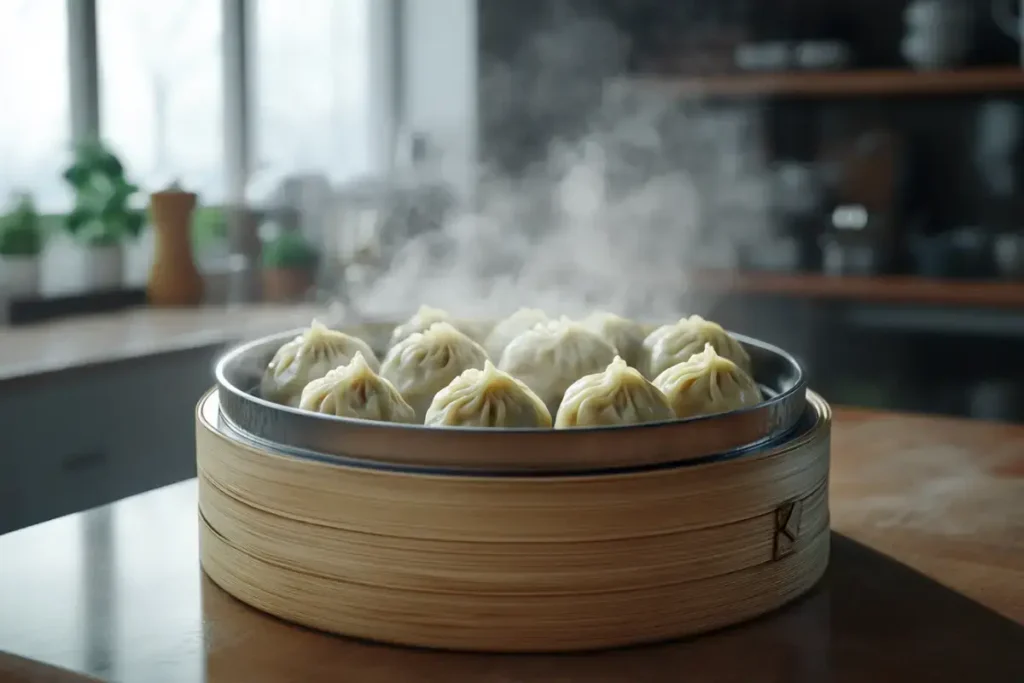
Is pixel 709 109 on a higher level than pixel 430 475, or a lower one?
higher

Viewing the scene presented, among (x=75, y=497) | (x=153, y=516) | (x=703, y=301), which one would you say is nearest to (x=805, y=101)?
(x=703, y=301)

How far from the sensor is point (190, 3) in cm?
332

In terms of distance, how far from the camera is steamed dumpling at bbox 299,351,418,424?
1.04 meters

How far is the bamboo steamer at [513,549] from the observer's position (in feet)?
2.91

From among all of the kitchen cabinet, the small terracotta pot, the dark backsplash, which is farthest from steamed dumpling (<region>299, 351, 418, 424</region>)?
the dark backsplash

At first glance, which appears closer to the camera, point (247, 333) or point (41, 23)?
point (247, 333)

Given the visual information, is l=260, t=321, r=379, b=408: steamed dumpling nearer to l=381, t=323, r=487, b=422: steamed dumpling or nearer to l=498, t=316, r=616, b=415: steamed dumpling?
l=381, t=323, r=487, b=422: steamed dumpling

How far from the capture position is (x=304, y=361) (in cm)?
120

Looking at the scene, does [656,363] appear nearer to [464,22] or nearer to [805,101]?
[805,101]

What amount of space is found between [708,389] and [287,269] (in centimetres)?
228

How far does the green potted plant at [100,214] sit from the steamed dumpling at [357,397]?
202 centimetres

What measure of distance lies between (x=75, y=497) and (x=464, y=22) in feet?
7.90

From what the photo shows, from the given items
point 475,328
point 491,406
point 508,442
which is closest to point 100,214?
point 475,328

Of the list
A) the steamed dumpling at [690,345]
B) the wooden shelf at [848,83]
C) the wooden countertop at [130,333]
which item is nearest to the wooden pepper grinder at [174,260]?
the wooden countertop at [130,333]
